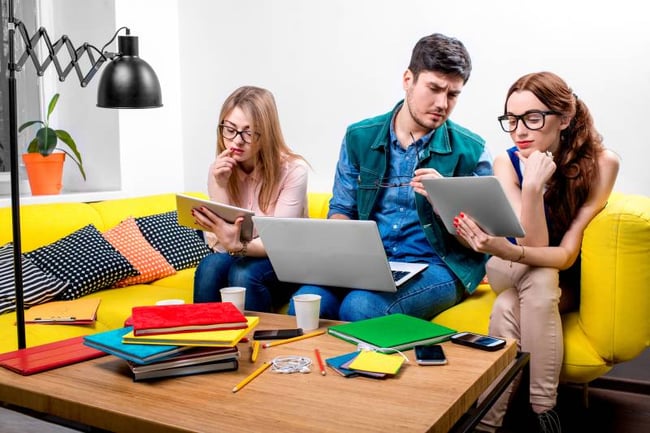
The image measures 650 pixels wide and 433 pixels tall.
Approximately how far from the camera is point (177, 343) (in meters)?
1.36

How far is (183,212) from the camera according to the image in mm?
2166

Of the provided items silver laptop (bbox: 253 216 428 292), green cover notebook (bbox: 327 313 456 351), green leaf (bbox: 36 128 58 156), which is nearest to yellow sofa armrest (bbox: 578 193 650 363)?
silver laptop (bbox: 253 216 428 292)

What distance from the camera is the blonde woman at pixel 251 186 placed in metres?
2.29

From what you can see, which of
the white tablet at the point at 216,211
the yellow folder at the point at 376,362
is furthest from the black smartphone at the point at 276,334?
the white tablet at the point at 216,211

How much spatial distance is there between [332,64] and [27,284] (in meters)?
1.56

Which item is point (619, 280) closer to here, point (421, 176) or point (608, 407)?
point (421, 176)

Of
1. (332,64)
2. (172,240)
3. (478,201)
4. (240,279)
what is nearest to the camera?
(478,201)

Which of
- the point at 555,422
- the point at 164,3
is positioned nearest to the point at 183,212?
the point at 555,422

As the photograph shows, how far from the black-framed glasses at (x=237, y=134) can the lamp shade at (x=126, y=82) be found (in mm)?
468

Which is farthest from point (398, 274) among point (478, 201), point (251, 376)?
point (251, 376)

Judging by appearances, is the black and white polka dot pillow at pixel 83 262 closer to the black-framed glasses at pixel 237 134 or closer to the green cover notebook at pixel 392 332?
the black-framed glasses at pixel 237 134

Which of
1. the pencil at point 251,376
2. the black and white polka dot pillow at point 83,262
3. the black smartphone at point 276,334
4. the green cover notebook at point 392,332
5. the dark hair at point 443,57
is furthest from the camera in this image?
the black and white polka dot pillow at point 83,262

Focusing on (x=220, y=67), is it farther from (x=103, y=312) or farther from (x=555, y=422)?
(x=555, y=422)

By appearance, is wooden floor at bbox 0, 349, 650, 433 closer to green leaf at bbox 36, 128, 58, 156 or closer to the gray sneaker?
the gray sneaker
